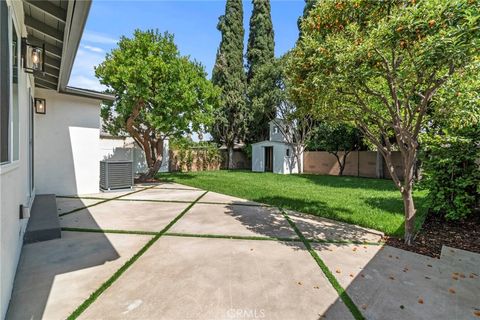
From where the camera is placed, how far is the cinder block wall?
49.5 ft

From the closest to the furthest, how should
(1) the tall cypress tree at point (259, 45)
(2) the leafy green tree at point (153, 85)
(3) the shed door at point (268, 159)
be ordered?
1. (2) the leafy green tree at point (153, 85)
2. (3) the shed door at point (268, 159)
3. (1) the tall cypress tree at point (259, 45)

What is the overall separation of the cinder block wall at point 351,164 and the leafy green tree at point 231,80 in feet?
18.8

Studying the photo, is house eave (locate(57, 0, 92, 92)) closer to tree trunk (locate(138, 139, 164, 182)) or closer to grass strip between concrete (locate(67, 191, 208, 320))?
grass strip between concrete (locate(67, 191, 208, 320))

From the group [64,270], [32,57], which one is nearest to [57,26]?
[32,57]

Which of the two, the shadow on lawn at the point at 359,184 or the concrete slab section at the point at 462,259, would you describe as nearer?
the concrete slab section at the point at 462,259

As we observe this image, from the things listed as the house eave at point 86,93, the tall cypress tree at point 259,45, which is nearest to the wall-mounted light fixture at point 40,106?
the house eave at point 86,93

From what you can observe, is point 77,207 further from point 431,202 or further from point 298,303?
point 431,202

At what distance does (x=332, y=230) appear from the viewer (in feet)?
14.9

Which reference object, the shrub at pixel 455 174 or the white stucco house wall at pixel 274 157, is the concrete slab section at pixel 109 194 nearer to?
the shrub at pixel 455 174

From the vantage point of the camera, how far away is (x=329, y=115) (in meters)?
4.69

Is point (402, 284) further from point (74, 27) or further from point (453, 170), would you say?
point (74, 27)

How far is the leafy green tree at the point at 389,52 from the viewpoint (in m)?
2.52

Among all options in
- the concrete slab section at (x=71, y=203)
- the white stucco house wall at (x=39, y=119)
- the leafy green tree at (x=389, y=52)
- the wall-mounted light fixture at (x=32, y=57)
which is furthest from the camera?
the concrete slab section at (x=71, y=203)

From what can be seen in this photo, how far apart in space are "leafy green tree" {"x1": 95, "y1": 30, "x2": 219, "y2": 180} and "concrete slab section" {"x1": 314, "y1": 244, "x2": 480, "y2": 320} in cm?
760
